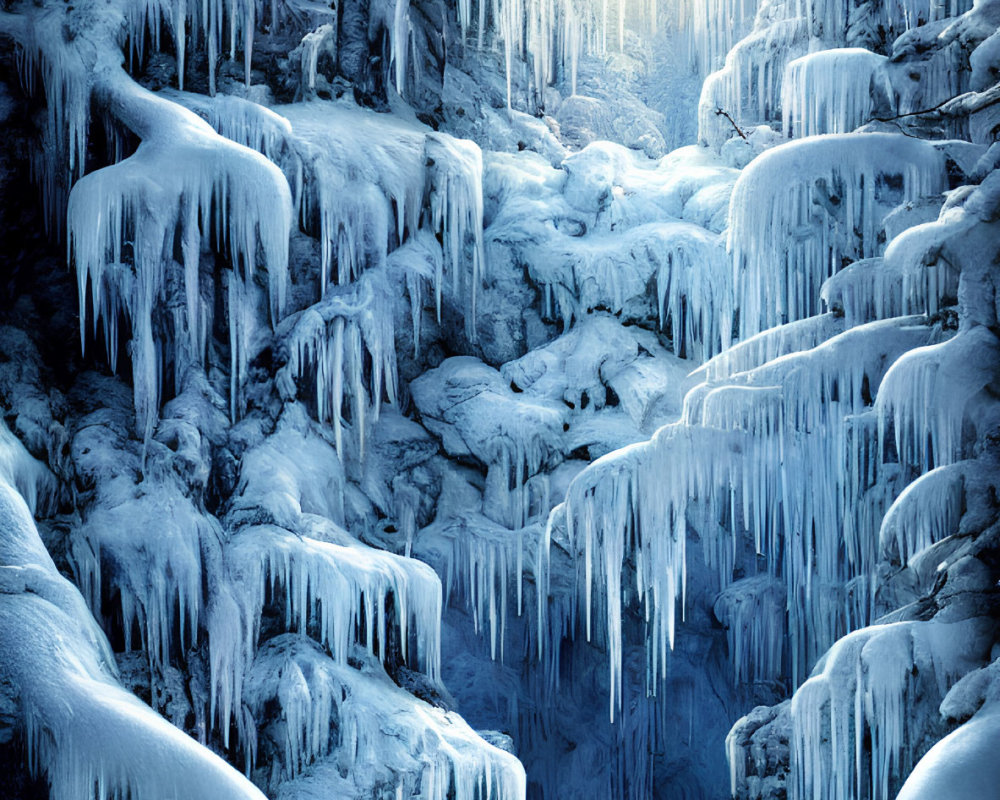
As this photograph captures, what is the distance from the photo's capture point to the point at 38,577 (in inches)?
327

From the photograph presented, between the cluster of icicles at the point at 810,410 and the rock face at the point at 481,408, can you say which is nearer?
the rock face at the point at 481,408


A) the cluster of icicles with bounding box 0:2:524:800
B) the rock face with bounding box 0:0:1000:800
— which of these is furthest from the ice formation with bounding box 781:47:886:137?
the cluster of icicles with bounding box 0:2:524:800

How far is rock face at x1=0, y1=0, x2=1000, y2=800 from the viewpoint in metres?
8.94

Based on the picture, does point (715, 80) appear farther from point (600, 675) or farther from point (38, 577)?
point (38, 577)

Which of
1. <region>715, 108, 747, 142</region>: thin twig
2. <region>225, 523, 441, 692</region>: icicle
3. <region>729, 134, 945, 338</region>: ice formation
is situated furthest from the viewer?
<region>715, 108, 747, 142</region>: thin twig

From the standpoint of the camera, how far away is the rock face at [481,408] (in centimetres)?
894

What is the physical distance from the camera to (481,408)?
12.7 m

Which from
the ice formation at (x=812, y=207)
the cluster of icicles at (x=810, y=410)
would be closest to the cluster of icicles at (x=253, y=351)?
the cluster of icicles at (x=810, y=410)

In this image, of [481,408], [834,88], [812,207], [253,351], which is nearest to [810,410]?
[812,207]

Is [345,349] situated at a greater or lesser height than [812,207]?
lesser

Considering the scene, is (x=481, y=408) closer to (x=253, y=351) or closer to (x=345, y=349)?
(x=345, y=349)

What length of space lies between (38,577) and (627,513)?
4.64 metres

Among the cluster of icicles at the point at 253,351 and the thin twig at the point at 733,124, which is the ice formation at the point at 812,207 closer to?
the thin twig at the point at 733,124

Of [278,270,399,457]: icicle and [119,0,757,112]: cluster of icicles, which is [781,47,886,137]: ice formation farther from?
[278,270,399,457]: icicle
